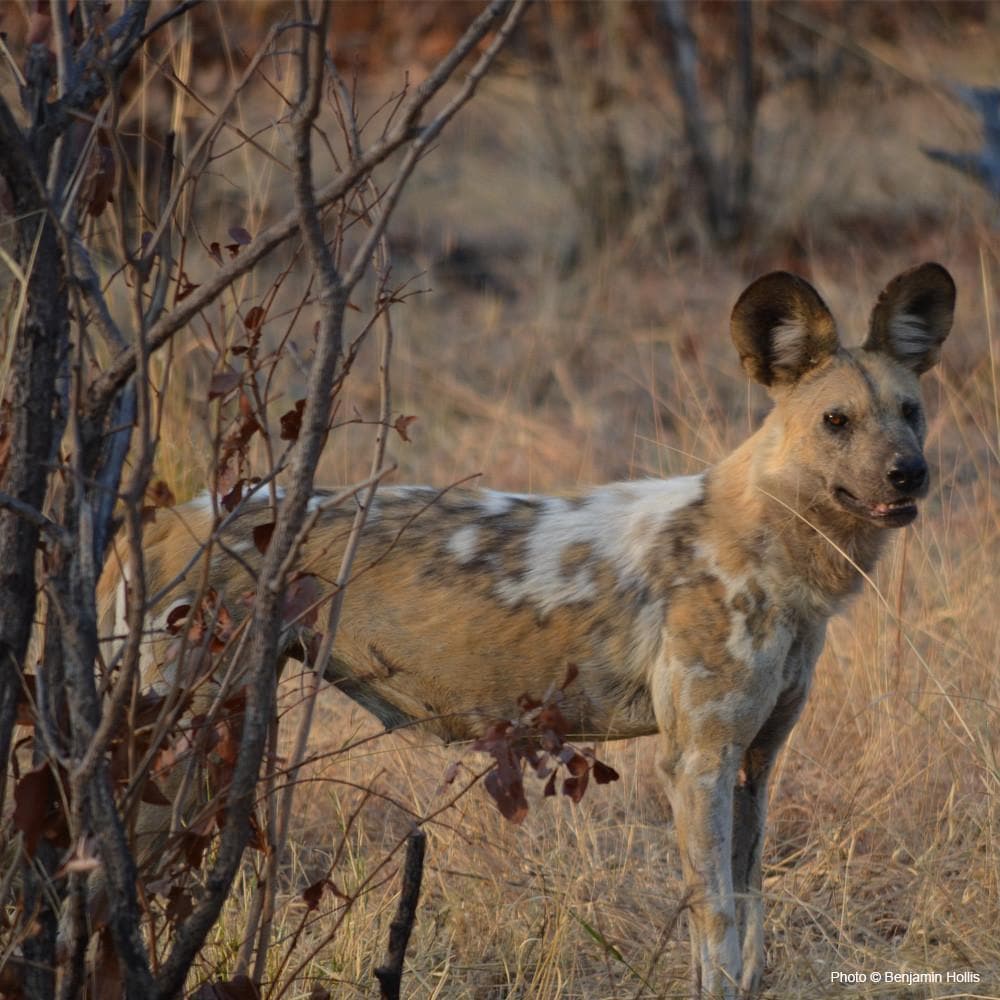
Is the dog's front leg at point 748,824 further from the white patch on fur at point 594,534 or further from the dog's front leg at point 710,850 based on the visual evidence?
the white patch on fur at point 594,534

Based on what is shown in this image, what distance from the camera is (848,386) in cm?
308

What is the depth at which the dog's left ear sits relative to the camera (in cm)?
317

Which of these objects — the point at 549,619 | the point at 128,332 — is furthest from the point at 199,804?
the point at 128,332

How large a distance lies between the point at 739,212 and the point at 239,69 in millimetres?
3141

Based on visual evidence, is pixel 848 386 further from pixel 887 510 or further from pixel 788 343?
pixel 887 510

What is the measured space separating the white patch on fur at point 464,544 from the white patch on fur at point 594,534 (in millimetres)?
93

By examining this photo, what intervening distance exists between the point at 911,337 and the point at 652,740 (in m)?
1.38

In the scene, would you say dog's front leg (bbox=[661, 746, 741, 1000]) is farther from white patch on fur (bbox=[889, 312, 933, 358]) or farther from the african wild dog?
white patch on fur (bbox=[889, 312, 933, 358])

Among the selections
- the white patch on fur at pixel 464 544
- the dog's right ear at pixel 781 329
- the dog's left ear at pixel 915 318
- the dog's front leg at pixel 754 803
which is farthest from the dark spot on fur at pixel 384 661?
the dog's left ear at pixel 915 318

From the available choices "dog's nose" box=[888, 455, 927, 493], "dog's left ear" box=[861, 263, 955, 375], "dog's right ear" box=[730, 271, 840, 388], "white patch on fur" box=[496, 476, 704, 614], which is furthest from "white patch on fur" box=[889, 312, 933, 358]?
"white patch on fur" box=[496, 476, 704, 614]

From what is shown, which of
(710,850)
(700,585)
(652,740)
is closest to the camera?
(710,850)

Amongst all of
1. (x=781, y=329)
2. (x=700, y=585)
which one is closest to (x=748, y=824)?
(x=700, y=585)

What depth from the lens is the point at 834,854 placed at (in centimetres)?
340

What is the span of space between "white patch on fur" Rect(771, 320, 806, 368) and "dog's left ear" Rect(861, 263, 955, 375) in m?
0.14
